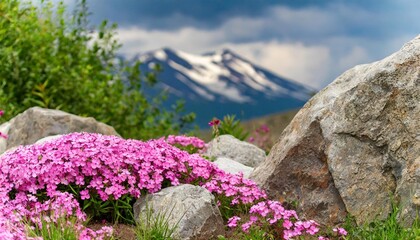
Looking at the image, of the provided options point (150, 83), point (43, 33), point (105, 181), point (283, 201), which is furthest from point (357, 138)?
point (150, 83)

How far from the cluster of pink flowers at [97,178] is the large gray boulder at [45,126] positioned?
3392 millimetres

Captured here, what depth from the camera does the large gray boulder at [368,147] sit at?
332 inches

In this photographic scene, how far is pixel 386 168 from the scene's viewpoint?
8578mm

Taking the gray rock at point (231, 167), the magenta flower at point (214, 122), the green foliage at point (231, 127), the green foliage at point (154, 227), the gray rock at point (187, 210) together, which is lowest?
the green foliage at point (154, 227)

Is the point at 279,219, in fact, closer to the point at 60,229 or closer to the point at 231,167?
the point at 60,229

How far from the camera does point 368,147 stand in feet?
28.2

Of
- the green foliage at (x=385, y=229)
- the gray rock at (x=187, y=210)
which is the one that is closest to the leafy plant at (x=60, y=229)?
the gray rock at (x=187, y=210)

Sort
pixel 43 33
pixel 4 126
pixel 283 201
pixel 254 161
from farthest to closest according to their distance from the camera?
pixel 43 33, pixel 4 126, pixel 254 161, pixel 283 201

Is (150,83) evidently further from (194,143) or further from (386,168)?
(386,168)

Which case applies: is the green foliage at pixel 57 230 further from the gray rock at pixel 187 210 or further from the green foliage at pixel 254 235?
the green foliage at pixel 254 235

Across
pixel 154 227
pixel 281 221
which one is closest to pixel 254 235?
pixel 281 221

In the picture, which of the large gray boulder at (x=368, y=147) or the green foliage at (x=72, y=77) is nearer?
the large gray boulder at (x=368, y=147)

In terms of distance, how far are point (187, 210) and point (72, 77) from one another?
10.8 meters

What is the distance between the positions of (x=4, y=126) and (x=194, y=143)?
4217mm
